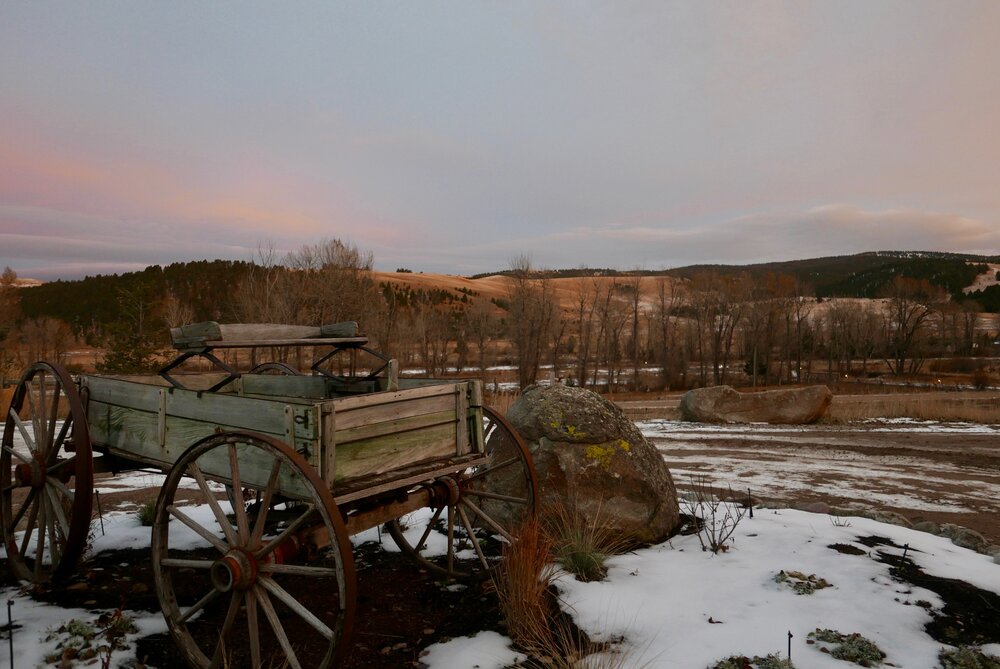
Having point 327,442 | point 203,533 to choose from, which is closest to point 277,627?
point 203,533

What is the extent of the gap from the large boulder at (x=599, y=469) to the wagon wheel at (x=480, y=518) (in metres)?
0.27

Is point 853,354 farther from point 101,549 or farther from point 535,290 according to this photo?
point 101,549

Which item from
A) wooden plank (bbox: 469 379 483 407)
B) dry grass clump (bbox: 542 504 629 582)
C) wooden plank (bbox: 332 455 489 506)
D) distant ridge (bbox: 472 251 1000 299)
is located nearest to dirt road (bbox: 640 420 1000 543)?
dry grass clump (bbox: 542 504 629 582)

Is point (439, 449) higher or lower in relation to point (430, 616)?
higher

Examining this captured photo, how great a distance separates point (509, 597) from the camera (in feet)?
11.5

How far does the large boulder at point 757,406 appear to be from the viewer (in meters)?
20.6

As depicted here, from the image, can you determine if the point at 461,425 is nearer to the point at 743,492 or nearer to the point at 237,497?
the point at 237,497

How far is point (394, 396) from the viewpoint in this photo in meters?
3.25

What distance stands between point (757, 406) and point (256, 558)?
20977mm

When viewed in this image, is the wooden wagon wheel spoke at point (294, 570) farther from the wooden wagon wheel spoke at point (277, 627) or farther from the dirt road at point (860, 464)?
the dirt road at point (860, 464)

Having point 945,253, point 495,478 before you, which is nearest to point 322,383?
point 495,478

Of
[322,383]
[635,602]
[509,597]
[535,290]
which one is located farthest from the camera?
[535,290]

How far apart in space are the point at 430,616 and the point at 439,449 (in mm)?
1083

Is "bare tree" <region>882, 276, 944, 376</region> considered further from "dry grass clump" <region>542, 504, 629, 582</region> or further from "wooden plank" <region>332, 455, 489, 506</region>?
"wooden plank" <region>332, 455, 489, 506</region>
